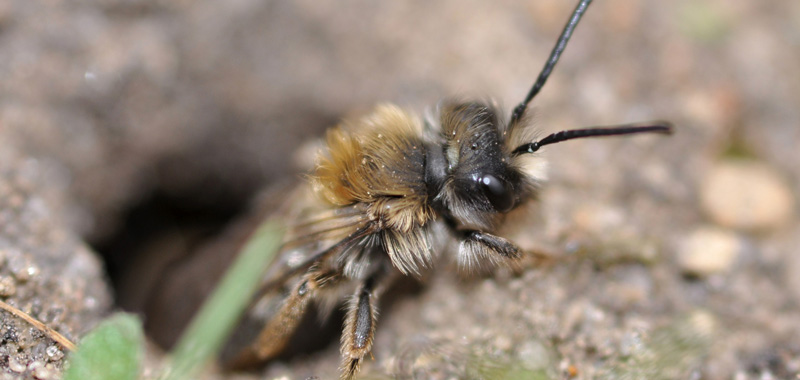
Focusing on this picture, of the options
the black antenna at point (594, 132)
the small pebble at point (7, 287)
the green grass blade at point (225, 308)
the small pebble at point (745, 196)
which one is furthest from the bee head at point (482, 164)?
the small pebble at point (7, 287)

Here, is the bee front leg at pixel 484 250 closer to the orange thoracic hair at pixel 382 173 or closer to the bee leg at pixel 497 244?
the bee leg at pixel 497 244

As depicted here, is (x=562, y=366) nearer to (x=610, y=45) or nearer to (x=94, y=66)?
(x=610, y=45)

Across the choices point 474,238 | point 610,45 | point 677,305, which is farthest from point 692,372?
point 610,45

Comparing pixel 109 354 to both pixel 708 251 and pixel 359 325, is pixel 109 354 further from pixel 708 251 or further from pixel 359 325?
pixel 708 251

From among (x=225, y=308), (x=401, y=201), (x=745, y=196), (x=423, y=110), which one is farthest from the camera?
(x=423, y=110)

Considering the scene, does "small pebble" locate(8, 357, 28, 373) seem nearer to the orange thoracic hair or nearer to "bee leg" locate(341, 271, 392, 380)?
"bee leg" locate(341, 271, 392, 380)

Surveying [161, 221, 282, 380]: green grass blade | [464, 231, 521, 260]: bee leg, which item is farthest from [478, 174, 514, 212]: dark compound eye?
[161, 221, 282, 380]: green grass blade

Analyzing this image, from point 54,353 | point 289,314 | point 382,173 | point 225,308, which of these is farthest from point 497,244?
point 54,353
